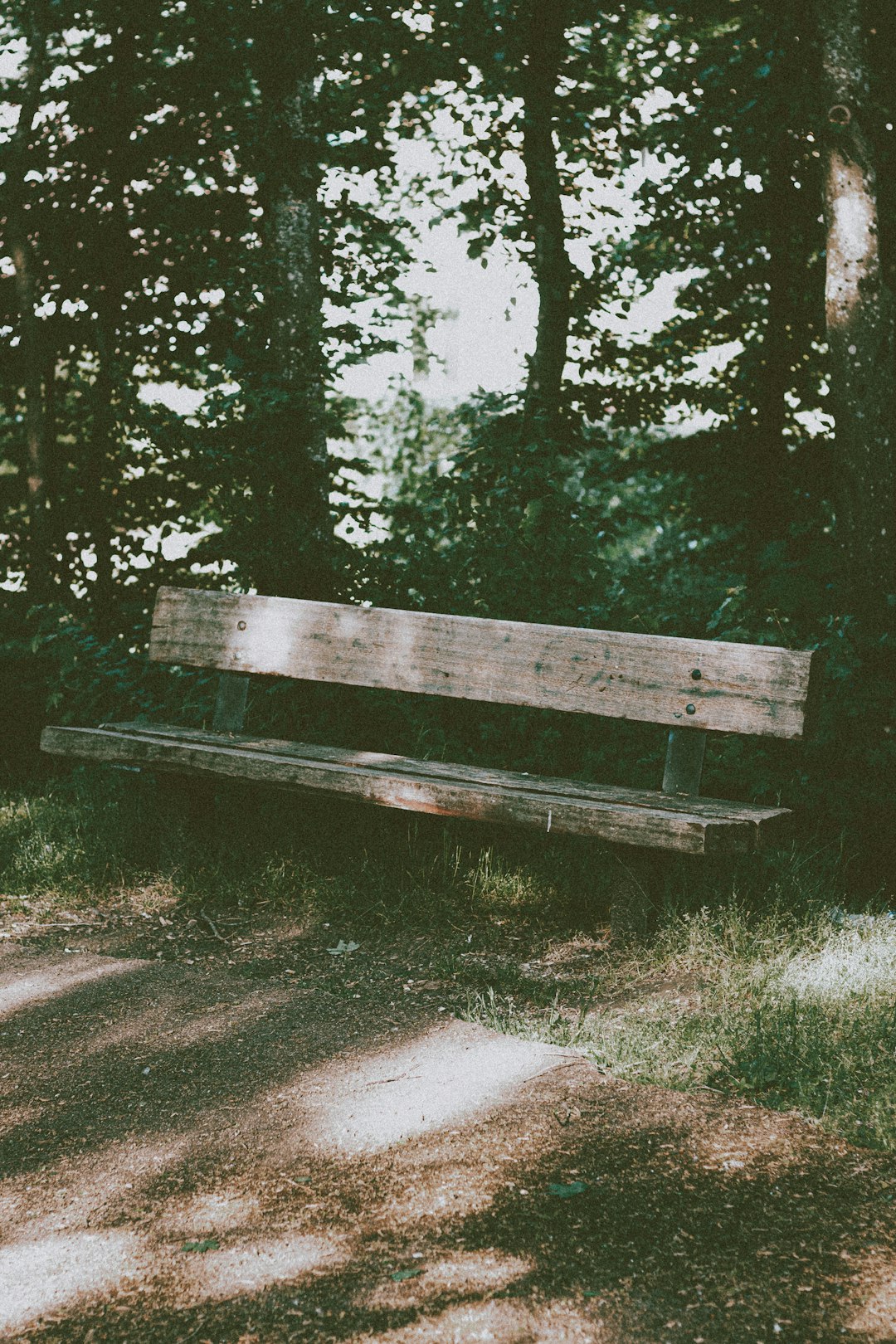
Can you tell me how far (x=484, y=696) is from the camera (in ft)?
14.7

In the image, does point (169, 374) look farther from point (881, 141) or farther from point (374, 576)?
point (881, 141)

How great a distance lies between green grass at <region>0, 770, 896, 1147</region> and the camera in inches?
118

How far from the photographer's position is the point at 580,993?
3537mm

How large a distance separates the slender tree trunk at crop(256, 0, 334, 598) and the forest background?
0.02 metres

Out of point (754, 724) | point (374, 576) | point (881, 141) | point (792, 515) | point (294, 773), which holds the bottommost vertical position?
point (294, 773)

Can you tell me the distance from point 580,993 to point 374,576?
9.21 feet

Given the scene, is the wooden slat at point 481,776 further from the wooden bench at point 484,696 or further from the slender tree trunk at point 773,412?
the slender tree trunk at point 773,412

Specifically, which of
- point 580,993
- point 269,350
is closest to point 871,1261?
point 580,993

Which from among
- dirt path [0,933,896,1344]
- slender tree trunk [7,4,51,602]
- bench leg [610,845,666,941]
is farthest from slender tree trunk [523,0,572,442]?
dirt path [0,933,896,1344]

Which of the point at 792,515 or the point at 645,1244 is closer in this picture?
the point at 645,1244

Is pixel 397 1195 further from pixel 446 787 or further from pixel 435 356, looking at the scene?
pixel 435 356

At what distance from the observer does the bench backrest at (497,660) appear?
3.95m

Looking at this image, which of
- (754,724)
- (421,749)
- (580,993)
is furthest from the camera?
(421,749)

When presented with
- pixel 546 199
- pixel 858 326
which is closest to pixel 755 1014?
pixel 858 326
